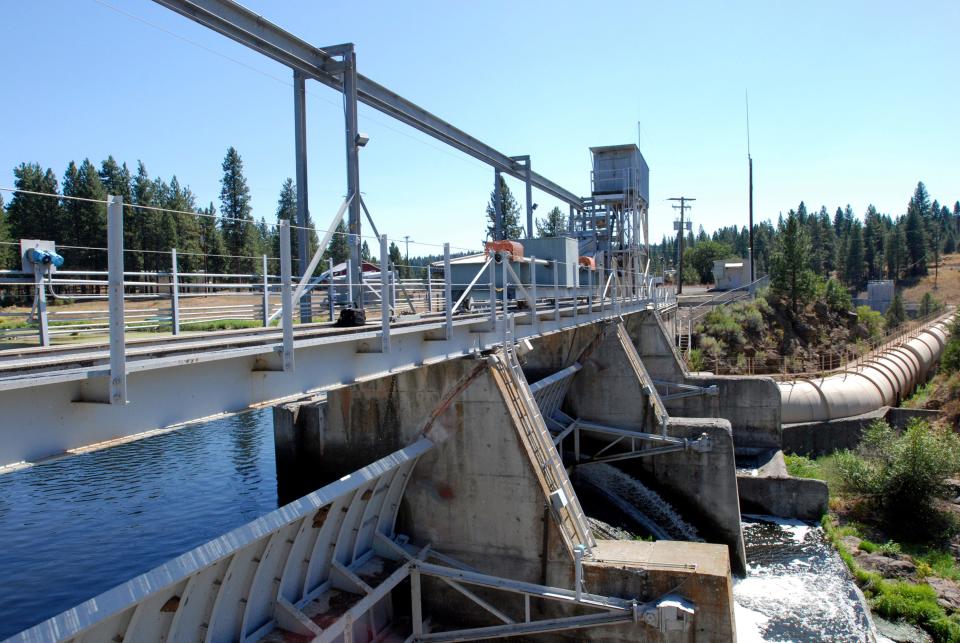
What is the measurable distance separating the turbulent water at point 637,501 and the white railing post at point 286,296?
48.0ft

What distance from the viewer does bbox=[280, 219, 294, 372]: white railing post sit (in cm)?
641

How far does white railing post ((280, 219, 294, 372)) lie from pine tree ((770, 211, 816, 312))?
5199 centimetres

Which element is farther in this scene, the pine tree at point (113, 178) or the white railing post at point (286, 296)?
the pine tree at point (113, 178)

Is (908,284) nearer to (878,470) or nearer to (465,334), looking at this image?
(878,470)

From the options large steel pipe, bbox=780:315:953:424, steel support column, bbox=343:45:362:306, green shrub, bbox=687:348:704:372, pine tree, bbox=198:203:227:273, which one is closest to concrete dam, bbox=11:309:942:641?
steel support column, bbox=343:45:362:306

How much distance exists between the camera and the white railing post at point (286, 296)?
21.0ft

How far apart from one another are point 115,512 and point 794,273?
4944 centimetres

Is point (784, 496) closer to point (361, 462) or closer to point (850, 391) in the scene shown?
point (850, 391)

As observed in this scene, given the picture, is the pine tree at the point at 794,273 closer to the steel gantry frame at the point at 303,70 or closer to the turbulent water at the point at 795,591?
the turbulent water at the point at 795,591

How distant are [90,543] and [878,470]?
23980 millimetres

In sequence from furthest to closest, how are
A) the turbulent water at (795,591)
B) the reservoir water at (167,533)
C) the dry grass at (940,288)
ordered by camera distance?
1. the dry grass at (940,288)
2. the turbulent water at (795,591)
3. the reservoir water at (167,533)

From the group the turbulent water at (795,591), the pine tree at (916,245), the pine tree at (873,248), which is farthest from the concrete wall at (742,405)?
the pine tree at (916,245)

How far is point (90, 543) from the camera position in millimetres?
15023

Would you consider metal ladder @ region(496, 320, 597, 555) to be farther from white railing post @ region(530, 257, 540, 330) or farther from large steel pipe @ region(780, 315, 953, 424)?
large steel pipe @ region(780, 315, 953, 424)
